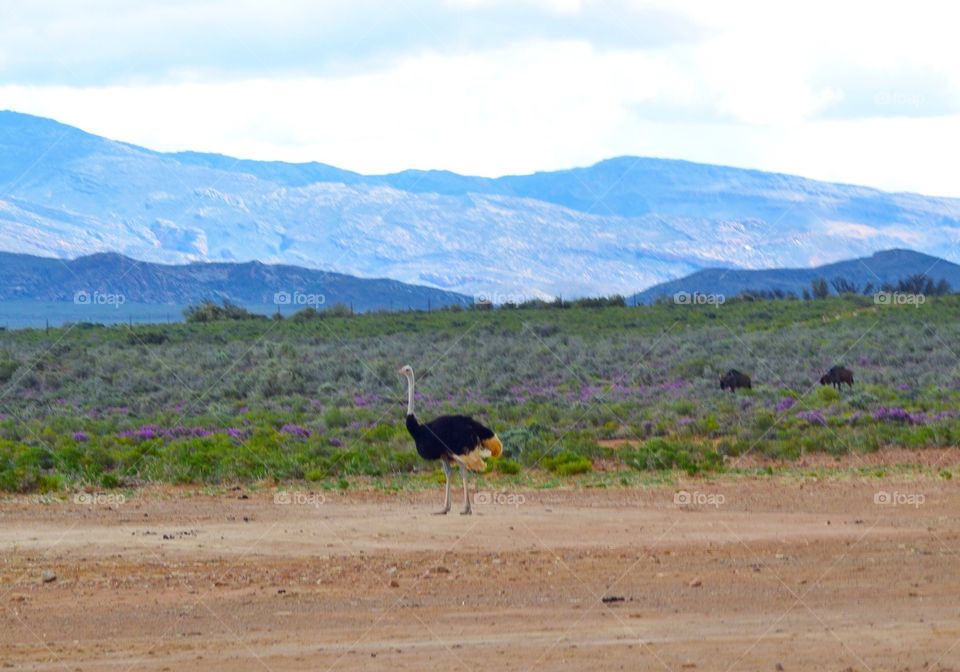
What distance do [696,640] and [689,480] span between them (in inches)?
372

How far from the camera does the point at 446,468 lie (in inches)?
667

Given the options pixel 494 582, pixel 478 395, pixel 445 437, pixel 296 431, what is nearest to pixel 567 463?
pixel 445 437

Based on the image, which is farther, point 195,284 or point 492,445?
point 195,284

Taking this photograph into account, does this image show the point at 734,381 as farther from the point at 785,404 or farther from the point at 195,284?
the point at 195,284

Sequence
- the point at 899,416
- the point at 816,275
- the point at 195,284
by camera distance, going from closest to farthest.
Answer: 1. the point at 899,416
2. the point at 195,284
3. the point at 816,275

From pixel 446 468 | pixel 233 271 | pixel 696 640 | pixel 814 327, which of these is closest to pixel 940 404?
pixel 446 468

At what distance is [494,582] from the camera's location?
40.3 feet

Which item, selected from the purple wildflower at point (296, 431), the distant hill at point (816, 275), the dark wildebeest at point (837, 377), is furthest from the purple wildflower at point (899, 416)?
the distant hill at point (816, 275)

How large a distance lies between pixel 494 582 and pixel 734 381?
68.4ft

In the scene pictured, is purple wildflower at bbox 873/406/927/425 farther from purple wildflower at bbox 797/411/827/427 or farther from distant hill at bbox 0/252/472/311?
distant hill at bbox 0/252/472/311

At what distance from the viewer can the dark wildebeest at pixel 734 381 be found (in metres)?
32.3

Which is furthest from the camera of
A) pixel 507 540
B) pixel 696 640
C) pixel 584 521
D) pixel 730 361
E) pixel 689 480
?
pixel 730 361

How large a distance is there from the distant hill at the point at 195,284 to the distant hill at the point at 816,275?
25.0 metres

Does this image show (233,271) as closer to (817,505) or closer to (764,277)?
(764,277)
